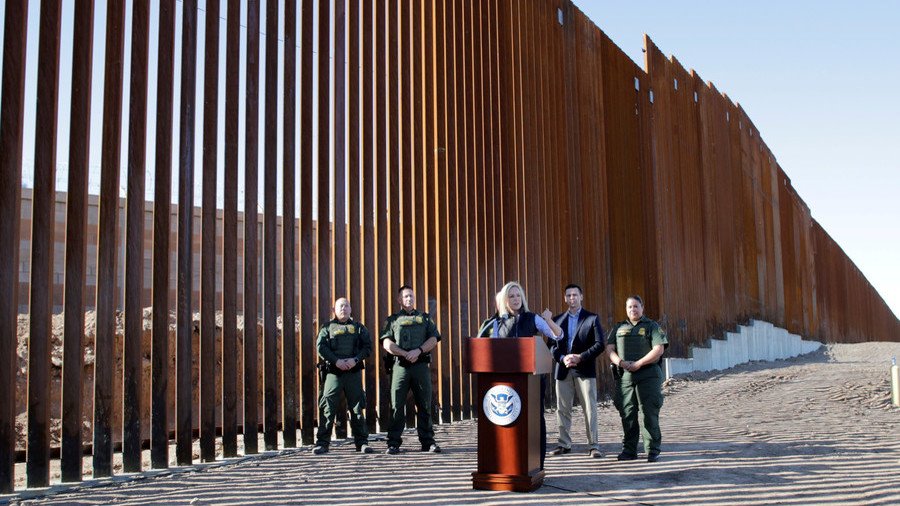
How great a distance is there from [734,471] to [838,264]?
46.1 metres

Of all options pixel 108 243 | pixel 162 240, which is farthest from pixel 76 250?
pixel 162 240

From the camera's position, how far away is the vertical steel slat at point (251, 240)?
290 inches

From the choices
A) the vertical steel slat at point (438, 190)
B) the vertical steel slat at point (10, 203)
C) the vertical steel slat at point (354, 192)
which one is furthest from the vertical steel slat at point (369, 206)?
the vertical steel slat at point (10, 203)

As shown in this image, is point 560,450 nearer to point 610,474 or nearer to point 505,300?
point 610,474

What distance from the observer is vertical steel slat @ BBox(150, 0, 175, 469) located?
6566 millimetres

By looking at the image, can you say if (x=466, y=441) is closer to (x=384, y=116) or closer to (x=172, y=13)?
(x=384, y=116)

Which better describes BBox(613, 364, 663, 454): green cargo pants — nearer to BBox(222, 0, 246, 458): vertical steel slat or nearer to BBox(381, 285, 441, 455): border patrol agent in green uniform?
BBox(381, 285, 441, 455): border patrol agent in green uniform

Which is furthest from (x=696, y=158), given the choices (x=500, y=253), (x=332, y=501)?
(x=332, y=501)

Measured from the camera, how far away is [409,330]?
7691 millimetres

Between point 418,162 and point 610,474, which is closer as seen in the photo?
point 610,474

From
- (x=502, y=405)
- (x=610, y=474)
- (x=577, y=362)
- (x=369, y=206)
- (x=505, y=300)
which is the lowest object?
(x=610, y=474)

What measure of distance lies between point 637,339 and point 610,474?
119 cm

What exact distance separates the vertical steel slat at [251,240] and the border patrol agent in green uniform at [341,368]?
21.4 inches

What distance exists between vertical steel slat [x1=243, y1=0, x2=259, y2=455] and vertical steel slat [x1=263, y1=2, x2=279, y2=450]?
0.33ft
